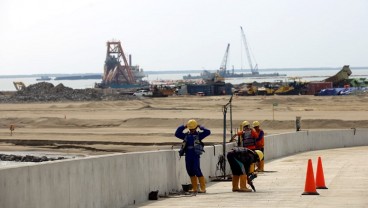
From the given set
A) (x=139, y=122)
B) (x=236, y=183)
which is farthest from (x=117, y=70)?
(x=236, y=183)

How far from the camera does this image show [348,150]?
3481cm

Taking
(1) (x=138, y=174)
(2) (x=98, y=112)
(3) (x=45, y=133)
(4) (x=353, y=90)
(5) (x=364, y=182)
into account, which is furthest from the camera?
(4) (x=353, y=90)

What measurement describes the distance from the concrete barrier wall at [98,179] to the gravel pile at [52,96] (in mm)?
78295

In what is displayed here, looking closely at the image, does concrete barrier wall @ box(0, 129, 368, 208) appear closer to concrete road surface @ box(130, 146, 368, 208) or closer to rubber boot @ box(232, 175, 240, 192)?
concrete road surface @ box(130, 146, 368, 208)

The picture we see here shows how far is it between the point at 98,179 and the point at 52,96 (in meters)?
89.9

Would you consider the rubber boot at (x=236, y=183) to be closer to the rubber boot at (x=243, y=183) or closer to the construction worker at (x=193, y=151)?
the rubber boot at (x=243, y=183)

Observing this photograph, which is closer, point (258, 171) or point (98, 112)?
point (258, 171)

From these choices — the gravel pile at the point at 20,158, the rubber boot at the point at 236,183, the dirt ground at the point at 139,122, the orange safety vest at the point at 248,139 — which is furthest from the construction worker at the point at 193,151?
the dirt ground at the point at 139,122

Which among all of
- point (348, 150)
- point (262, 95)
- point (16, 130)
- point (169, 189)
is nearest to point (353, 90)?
point (262, 95)

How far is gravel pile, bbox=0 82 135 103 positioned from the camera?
3952 inches

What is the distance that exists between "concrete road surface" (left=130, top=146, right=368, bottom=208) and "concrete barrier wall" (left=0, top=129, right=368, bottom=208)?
0.46m

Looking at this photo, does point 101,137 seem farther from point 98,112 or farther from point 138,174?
point 138,174

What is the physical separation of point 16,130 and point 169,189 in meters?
40.8

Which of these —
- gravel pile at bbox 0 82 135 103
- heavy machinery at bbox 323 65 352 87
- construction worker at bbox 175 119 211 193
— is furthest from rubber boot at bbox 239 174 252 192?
heavy machinery at bbox 323 65 352 87
